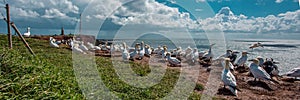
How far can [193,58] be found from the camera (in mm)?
17109

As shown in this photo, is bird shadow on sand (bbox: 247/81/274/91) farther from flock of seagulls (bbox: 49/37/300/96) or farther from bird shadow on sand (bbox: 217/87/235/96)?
bird shadow on sand (bbox: 217/87/235/96)

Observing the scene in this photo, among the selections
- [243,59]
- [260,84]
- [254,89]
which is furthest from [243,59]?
[254,89]

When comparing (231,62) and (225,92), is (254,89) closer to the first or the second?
(225,92)

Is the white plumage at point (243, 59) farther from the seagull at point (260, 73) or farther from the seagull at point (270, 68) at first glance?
the seagull at point (260, 73)

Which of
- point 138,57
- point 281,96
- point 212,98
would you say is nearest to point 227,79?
point 212,98

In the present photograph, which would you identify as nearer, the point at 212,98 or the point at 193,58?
the point at 212,98

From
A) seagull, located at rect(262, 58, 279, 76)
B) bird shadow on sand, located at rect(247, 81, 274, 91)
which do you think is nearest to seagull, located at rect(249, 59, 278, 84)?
bird shadow on sand, located at rect(247, 81, 274, 91)

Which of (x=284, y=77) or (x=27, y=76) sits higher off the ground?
(x=27, y=76)

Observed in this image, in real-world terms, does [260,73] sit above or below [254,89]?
above

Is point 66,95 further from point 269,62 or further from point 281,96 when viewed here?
point 269,62

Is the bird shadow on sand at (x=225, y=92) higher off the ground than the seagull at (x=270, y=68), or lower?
lower

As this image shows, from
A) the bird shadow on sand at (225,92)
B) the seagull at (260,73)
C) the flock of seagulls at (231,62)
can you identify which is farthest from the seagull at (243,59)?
the bird shadow on sand at (225,92)

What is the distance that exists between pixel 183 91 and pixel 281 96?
4052 millimetres

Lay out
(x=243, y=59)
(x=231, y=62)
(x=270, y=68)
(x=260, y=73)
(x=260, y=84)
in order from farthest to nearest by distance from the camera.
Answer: (x=231, y=62), (x=243, y=59), (x=270, y=68), (x=260, y=84), (x=260, y=73)
